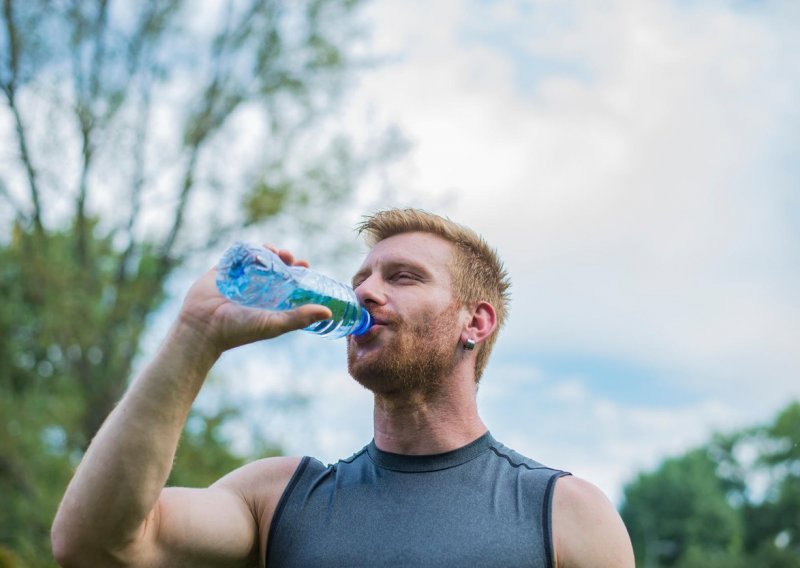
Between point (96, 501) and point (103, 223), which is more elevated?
point (103, 223)

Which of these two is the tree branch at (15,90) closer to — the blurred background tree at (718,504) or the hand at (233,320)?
the hand at (233,320)

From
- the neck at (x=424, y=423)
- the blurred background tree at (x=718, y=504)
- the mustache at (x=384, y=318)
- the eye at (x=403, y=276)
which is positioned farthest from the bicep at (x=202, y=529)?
the blurred background tree at (x=718, y=504)

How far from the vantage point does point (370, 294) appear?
110 inches

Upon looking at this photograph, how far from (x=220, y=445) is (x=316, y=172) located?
146 inches

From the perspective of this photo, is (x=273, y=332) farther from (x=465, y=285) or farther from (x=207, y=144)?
(x=207, y=144)

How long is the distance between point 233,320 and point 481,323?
1113 millimetres

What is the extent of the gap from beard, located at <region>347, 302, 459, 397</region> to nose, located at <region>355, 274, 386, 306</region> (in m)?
0.10

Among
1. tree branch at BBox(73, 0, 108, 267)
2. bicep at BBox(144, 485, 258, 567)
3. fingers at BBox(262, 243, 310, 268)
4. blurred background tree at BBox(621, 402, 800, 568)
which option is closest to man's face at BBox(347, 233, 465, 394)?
fingers at BBox(262, 243, 310, 268)

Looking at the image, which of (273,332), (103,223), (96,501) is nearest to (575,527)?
(273,332)

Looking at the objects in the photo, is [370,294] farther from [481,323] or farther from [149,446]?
[149,446]

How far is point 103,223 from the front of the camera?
38.5ft

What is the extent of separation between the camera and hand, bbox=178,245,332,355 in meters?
2.22

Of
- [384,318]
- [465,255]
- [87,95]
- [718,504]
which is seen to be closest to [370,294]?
[384,318]

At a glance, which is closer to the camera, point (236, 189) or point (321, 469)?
point (321, 469)
